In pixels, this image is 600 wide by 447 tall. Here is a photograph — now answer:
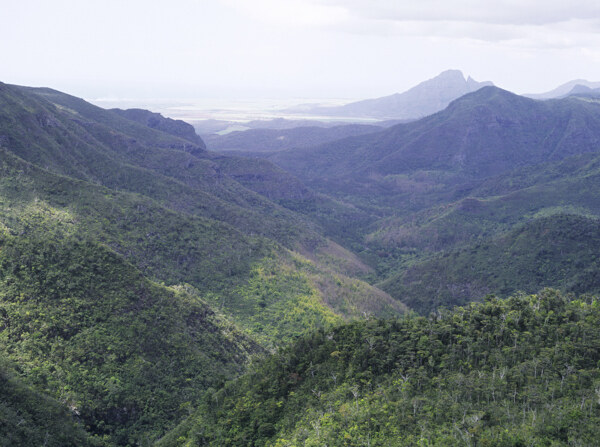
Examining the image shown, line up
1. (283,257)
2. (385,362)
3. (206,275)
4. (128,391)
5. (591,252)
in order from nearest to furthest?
(385,362), (128,391), (206,275), (591,252), (283,257)

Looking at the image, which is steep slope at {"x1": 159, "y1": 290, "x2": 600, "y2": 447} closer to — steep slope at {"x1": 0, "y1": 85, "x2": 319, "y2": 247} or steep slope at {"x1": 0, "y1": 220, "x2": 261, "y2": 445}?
steep slope at {"x1": 0, "y1": 220, "x2": 261, "y2": 445}

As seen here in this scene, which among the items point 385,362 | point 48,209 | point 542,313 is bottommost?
point 385,362

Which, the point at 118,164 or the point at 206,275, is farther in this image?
the point at 118,164

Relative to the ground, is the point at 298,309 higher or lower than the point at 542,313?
lower

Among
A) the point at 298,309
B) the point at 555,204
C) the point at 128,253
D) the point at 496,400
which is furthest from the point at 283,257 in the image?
the point at 555,204

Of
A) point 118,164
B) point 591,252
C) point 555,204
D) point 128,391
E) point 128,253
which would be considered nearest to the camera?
point 128,391

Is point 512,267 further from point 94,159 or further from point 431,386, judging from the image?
point 94,159

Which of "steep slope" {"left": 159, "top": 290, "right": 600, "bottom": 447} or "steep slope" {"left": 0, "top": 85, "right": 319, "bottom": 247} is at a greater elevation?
"steep slope" {"left": 0, "top": 85, "right": 319, "bottom": 247}

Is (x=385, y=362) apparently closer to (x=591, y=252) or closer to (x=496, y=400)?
(x=496, y=400)

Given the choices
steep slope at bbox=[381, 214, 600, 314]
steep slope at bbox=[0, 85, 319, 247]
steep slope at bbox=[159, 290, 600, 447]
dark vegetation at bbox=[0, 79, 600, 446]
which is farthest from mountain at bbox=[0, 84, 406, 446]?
steep slope at bbox=[381, 214, 600, 314]
